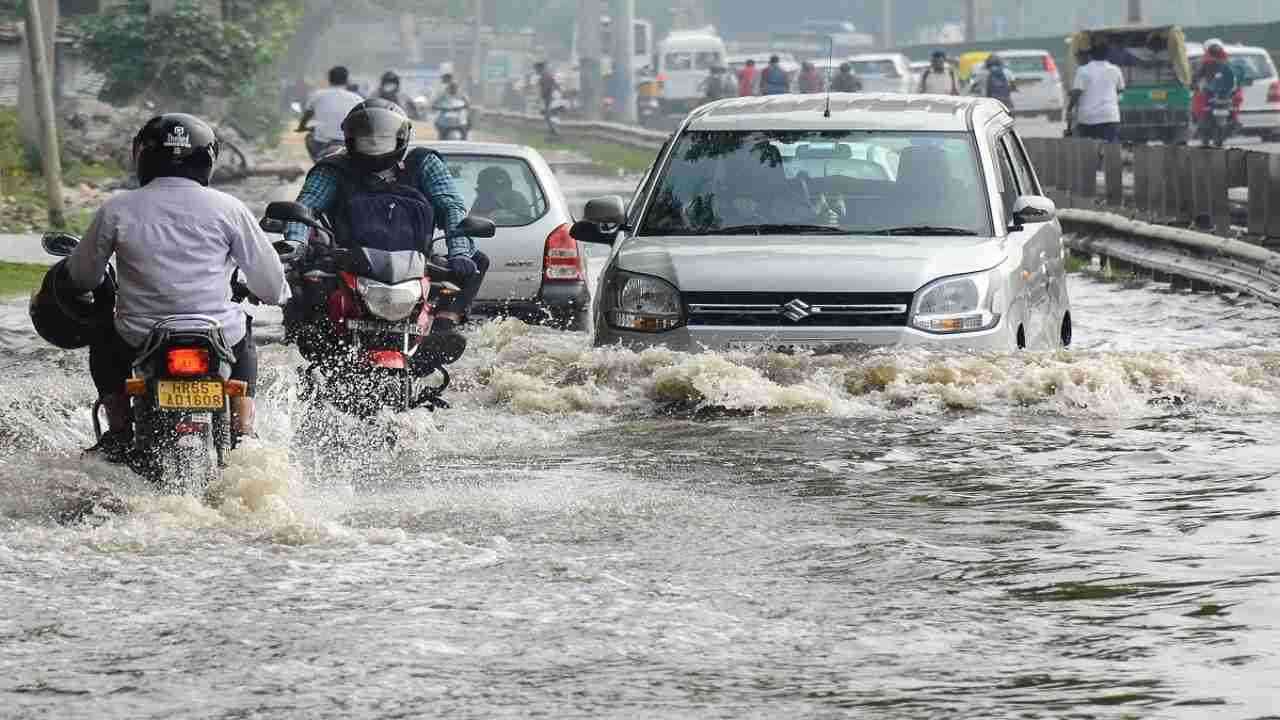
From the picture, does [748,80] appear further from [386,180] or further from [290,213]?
[290,213]

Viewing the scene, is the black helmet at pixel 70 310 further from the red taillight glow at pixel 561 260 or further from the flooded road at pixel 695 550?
the red taillight glow at pixel 561 260

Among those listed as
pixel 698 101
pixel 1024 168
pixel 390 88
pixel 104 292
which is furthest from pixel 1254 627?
pixel 698 101

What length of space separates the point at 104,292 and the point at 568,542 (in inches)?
76.7

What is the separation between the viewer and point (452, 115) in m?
55.0

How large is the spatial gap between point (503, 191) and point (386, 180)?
640 cm

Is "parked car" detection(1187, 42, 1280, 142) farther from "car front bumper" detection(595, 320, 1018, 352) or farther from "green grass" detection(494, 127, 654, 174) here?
"car front bumper" detection(595, 320, 1018, 352)

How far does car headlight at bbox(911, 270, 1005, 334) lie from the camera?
12.4m

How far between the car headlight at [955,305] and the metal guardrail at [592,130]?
32.0 m

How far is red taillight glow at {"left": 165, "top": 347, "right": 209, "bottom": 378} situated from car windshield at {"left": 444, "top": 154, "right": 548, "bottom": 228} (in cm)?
839

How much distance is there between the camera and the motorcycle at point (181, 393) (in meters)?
8.83

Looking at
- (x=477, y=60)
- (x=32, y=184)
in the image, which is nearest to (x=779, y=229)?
(x=32, y=184)

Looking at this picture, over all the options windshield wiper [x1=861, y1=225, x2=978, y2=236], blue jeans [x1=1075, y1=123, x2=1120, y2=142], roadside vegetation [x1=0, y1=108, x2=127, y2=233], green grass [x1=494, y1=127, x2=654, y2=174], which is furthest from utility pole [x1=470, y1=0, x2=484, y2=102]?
windshield wiper [x1=861, y1=225, x2=978, y2=236]

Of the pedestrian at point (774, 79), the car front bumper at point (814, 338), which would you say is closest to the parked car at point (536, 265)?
the car front bumper at point (814, 338)

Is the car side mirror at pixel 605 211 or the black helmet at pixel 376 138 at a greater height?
the black helmet at pixel 376 138
